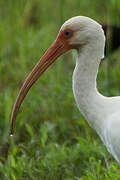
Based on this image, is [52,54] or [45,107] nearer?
[52,54]

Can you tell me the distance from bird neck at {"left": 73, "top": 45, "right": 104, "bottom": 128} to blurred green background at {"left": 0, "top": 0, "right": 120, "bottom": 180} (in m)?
0.65

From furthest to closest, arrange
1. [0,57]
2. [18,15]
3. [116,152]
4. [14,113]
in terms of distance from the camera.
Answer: [18,15] < [0,57] < [14,113] < [116,152]

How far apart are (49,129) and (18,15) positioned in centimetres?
297

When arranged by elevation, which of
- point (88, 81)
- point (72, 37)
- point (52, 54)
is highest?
point (72, 37)

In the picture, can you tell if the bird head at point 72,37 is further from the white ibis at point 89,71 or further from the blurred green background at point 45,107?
the blurred green background at point 45,107

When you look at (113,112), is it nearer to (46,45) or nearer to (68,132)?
(68,132)

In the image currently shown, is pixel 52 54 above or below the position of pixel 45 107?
above

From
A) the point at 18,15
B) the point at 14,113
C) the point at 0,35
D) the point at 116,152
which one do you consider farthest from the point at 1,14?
the point at 116,152

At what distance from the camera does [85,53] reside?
3352 millimetres

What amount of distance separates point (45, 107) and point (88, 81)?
6.88ft

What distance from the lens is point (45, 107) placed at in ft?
17.7

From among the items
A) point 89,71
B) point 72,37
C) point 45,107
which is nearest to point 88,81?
point 89,71

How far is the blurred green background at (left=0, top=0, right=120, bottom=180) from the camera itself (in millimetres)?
4195

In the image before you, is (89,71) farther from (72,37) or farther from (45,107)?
(45,107)
